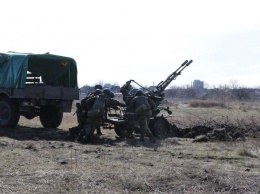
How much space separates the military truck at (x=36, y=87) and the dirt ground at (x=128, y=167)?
196 cm

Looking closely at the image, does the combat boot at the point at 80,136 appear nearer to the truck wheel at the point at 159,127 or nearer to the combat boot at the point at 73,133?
the combat boot at the point at 73,133

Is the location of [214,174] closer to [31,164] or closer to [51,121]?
[31,164]

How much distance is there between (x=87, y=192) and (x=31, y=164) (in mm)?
2601

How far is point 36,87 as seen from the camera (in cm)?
1606

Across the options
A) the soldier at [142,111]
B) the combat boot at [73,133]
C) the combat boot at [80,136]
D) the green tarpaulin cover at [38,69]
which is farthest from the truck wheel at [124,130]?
the green tarpaulin cover at [38,69]

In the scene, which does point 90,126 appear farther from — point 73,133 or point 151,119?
point 151,119

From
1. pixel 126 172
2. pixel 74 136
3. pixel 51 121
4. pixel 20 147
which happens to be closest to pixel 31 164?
pixel 126 172

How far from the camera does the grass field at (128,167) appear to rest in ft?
25.4

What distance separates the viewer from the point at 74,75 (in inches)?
712

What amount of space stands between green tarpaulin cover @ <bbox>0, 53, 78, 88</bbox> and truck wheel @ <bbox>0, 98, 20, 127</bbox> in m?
0.56

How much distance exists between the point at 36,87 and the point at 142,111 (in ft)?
11.9

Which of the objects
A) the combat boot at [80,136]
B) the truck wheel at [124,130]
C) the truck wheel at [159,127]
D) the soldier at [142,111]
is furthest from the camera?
the truck wheel at [159,127]

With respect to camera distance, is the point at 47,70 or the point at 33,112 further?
the point at 47,70

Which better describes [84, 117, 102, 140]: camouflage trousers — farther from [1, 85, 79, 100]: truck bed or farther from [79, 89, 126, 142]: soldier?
[1, 85, 79, 100]: truck bed
